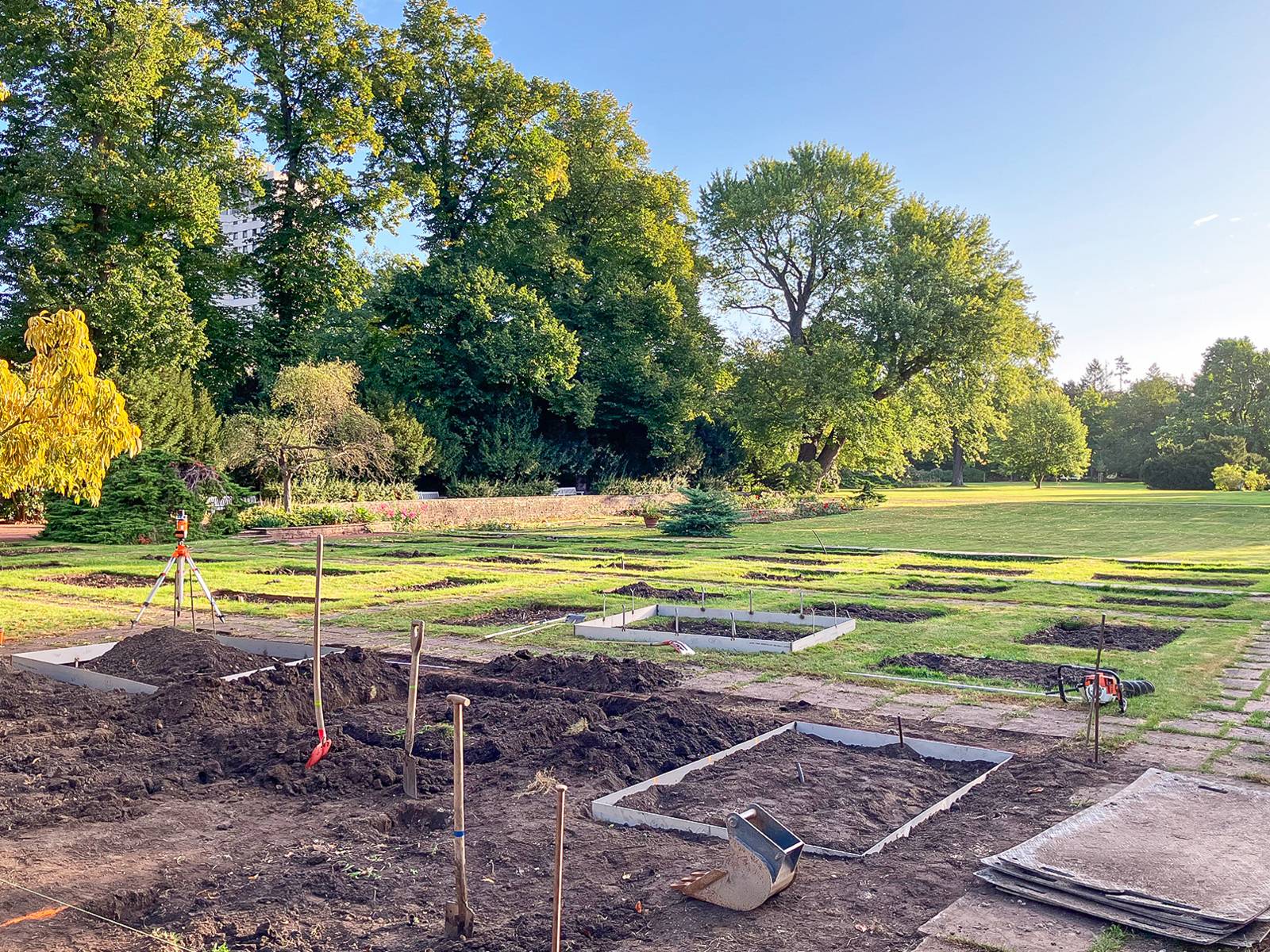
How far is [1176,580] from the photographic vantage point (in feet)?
54.8

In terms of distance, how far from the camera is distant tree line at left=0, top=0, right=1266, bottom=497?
982 inches

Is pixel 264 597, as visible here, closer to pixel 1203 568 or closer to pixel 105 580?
pixel 105 580

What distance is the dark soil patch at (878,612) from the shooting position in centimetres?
1176

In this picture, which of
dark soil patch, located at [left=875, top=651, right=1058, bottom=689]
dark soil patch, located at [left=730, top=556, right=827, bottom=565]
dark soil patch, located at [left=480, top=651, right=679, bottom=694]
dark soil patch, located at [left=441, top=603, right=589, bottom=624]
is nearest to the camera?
dark soil patch, located at [left=480, top=651, right=679, bottom=694]

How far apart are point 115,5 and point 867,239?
2891 cm

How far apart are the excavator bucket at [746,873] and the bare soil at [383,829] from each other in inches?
2.7

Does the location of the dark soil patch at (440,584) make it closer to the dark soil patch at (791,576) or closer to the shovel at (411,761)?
the dark soil patch at (791,576)

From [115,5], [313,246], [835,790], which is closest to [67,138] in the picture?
[115,5]

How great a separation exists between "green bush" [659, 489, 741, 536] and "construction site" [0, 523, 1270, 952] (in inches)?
687

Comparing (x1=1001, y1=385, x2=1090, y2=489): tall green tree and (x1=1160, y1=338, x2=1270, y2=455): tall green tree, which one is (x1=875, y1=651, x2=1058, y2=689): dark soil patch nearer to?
(x1=1160, y1=338, x2=1270, y2=455): tall green tree

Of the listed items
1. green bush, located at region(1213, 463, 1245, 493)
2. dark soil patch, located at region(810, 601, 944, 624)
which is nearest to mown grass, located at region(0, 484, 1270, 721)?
dark soil patch, located at region(810, 601, 944, 624)

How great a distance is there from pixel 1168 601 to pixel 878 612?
16.0 feet

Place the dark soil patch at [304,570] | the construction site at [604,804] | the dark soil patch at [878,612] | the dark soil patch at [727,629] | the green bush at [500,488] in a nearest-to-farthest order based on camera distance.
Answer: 1. the construction site at [604,804]
2. the dark soil patch at [727,629]
3. the dark soil patch at [878,612]
4. the dark soil patch at [304,570]
5. the green bush at [500,488]

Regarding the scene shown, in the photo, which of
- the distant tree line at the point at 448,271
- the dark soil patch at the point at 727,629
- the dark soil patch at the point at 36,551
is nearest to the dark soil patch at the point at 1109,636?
the dark soil patch at the point at 727,629
